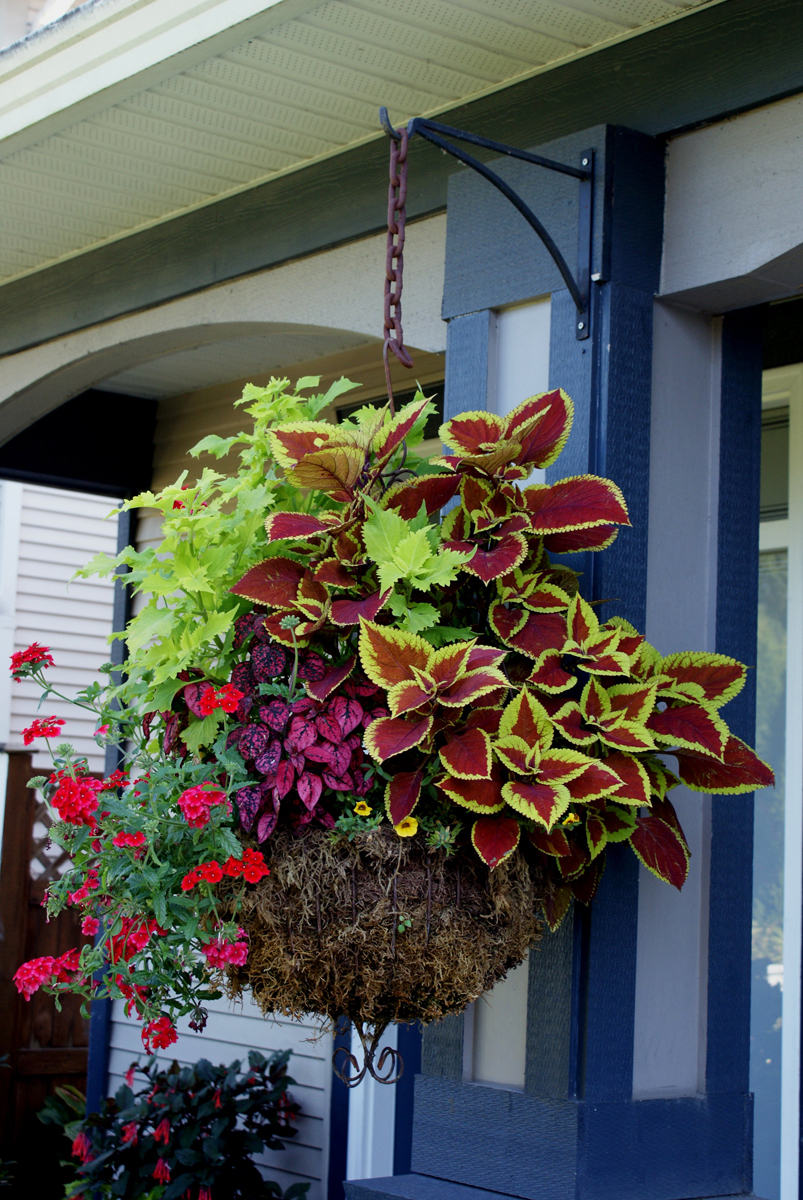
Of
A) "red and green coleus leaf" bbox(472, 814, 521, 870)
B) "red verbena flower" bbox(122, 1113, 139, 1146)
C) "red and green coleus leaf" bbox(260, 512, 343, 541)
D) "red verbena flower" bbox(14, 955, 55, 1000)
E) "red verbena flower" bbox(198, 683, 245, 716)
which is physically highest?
"red and green coleus leaf" bbox(260, 512, 343, 541)

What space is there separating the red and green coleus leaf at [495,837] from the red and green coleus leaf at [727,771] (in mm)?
329

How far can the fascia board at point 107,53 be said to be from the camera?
2383 mm

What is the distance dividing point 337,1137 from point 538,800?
2.75 m

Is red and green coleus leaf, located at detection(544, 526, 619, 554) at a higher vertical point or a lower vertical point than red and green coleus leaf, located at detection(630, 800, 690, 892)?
higher

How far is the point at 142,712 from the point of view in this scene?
1.96 m

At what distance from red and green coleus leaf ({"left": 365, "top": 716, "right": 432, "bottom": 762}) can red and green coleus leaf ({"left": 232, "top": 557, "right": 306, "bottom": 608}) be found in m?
0.23

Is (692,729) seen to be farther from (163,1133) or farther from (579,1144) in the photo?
(163,1133)

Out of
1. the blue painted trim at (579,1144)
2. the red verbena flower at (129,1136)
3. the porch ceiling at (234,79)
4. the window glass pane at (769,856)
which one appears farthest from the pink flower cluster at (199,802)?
the red verbena flower at (129,1136)

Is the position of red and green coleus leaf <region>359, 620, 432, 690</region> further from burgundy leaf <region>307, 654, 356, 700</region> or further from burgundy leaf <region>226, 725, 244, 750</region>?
burgundy leaf <region>226, 725, 244, 750</region>

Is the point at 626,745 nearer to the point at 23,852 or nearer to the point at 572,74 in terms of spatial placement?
the point at 572,74

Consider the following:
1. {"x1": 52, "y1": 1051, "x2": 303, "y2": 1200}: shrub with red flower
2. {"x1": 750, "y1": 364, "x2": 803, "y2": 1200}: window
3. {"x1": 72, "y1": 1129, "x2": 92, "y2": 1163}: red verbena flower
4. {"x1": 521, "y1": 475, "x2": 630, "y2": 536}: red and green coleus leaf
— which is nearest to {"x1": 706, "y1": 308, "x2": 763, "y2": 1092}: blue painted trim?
{"x1": 521, "y1": 475, "x2": 630, "y2": 536}: red and green coleus leaf

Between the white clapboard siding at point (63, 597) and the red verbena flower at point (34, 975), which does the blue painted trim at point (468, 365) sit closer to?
the red verbena flower at point (34, 975)

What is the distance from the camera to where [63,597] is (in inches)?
266

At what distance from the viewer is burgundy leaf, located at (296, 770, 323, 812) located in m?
1.70
